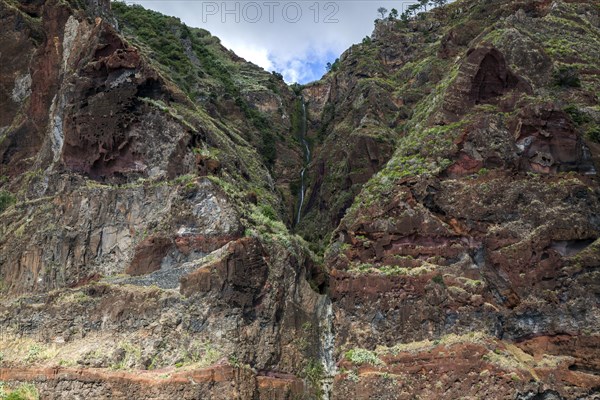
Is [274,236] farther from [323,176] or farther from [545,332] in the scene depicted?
[323,176]

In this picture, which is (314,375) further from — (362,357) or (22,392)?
(22,392)

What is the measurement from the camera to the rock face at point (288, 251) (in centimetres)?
4250

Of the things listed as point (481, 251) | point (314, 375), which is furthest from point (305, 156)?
point (314, 375)

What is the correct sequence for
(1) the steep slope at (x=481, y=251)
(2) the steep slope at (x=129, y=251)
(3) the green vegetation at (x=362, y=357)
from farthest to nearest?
(3) the green vegetation at (x=362, y=357)
(2) the steep slope at (x=129, y=251)
(1) the steep slope at (x=481, y=251)

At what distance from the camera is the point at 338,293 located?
48312 mm

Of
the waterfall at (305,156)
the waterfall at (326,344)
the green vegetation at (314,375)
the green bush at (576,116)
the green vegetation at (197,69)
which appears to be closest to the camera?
the green vegetation at (314,375)

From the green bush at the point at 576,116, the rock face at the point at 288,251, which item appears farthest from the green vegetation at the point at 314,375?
the green bush at the point at 576,116

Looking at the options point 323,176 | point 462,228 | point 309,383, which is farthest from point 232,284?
point 323,176

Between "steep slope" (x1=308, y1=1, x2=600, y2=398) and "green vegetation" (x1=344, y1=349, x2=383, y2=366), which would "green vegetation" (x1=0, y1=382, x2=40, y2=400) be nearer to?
"steep slope" (x1=308, y1=1, x2=600, y2=398)

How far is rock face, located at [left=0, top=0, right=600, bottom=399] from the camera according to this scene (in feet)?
139

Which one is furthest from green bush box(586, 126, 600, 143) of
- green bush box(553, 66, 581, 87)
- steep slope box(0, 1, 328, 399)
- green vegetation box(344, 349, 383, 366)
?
green vegetation box(344, 349, 383, 366)

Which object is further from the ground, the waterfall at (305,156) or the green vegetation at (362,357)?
the waterfall at (305,156)

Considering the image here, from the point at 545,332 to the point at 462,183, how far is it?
39.6ft

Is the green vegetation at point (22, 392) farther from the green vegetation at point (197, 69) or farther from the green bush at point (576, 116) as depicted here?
the green bush at point (576, 116)
